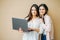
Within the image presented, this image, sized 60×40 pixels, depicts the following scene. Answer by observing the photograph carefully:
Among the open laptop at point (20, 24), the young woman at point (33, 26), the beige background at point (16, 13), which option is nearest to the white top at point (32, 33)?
the young woman at point (33, 26)

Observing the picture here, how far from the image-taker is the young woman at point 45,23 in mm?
2584

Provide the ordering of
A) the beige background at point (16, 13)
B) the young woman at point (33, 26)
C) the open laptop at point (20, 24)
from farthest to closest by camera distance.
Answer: the beige background at point (16, 13), the young woman at point (33, 26), the open laptop at point (20, 24)

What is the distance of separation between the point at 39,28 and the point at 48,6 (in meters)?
0.50

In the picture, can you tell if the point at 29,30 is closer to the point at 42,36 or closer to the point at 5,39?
the point at 42,36

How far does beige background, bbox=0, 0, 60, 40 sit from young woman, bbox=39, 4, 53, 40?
26 cm

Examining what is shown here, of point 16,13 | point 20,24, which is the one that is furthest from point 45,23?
point 16,13

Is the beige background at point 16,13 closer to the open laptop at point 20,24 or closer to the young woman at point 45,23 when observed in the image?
the young woman at point 45,23

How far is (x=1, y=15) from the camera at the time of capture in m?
3.16

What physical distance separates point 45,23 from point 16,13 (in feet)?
2.39

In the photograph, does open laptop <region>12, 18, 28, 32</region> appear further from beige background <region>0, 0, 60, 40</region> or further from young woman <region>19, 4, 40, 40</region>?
beige background <region>0, 0, 60, 40</region>

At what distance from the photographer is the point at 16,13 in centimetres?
309

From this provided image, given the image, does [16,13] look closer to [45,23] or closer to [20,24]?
[20,24]

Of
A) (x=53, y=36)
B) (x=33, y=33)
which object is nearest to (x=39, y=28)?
(x=33, y=33)

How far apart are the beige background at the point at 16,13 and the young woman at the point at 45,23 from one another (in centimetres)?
26
